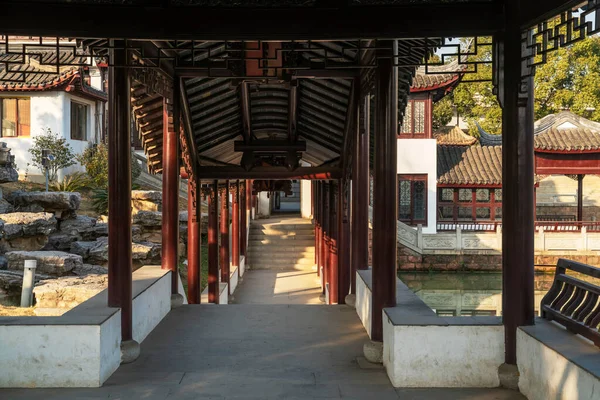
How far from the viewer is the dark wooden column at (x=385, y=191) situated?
20.6 feet

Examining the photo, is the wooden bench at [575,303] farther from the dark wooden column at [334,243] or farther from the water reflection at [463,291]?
the water reflection at [463,291]

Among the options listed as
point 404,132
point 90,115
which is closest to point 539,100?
point 404,132

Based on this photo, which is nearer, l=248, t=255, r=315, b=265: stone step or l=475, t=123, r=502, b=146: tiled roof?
l=248, t=255, r=315, b=265: stone step

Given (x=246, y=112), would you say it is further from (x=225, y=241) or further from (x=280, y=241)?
(x=280, y=241)

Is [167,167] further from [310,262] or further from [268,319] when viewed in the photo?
[310,262]

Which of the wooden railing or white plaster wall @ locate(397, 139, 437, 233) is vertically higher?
white plaster wall @ locate(397, 139, 437, 233)

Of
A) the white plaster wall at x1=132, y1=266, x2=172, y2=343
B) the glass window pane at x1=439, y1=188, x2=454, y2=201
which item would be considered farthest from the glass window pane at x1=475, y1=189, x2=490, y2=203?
the white plaster wall at x1=132, y1=266, x2=172, y2=343

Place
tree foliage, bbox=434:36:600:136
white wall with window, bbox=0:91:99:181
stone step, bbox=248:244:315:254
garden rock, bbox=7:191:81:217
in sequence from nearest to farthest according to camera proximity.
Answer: garden rock, bbox=7:191:81:217, white wall with window, bbox=0:91:99:181, stone step, bbox=248:244:315:254, tree foliage, bbox=434:36:600:136

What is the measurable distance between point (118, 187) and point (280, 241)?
1807 centimetres

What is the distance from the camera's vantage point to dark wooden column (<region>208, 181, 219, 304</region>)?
13609mm

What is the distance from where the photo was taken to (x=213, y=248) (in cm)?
1405

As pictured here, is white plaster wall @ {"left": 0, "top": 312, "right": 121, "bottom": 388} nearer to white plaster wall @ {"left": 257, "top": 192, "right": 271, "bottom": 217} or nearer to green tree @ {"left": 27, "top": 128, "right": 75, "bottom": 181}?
green tree @ {"left": 27, "top": 128, "right": 75, "bottom": 181}

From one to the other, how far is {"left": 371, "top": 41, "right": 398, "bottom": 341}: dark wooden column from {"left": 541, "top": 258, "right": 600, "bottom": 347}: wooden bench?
135 cm

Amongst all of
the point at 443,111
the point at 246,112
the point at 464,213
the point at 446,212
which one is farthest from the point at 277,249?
the point at 246,112
